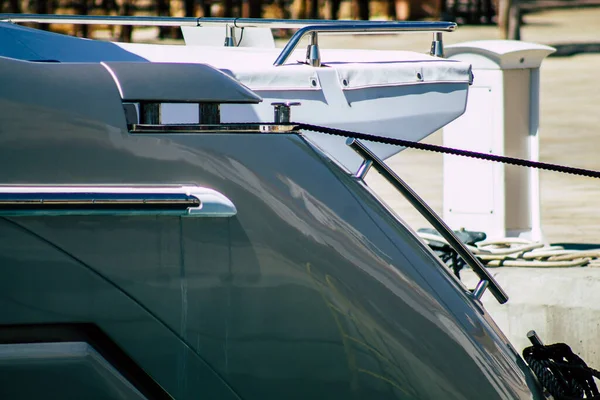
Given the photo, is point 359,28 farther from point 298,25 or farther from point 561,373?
point 561,373

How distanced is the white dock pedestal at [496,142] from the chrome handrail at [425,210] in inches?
145

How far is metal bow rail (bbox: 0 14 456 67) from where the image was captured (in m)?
4.08

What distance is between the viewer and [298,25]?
178 inches

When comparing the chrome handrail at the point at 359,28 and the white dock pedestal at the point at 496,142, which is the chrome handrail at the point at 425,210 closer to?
the chrome handrail at the point at 359,28

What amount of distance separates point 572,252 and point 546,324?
2.22 feet

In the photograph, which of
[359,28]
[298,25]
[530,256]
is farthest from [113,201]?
[530,256]

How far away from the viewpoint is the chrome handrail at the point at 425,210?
91.2 inches

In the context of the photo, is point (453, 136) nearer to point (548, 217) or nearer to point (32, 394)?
point (548, 217)

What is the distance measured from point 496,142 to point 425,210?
3887 millimetres

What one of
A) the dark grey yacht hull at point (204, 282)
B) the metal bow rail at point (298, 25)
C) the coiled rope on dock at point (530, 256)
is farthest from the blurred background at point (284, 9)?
the dark grey yacht hull at point (204, 282)

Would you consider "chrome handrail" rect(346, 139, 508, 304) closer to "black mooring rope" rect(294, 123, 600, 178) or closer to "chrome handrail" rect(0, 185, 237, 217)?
"black mooring rope" rect(294, 123, 600, 178)

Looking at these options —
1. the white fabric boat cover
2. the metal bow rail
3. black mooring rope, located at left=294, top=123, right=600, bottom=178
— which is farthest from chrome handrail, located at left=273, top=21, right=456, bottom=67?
black mooring rope, located at left=294, top=123, right=600, bottom=178

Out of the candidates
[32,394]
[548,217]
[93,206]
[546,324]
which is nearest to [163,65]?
[93,206]

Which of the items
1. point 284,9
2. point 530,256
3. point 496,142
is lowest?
point 530,256
